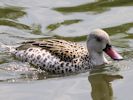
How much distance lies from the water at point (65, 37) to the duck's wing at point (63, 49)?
0.44 m

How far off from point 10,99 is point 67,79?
5.07 feet

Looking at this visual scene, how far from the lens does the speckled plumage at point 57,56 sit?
12836 millimetres

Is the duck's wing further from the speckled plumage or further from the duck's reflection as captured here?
the duck's reflection

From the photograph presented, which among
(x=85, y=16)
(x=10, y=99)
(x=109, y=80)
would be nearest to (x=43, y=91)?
(x=10, y=99)

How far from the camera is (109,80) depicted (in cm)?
1249

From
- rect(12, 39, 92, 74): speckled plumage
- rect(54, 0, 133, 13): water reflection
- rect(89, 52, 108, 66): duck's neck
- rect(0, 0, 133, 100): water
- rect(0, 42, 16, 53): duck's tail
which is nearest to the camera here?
rect(0, 0, 133, 100): water

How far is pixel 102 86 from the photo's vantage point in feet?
40.1

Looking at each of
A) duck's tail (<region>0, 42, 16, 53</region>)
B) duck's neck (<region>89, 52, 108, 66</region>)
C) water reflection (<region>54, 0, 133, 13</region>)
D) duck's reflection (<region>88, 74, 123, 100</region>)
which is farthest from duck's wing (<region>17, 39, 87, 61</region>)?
water reflection (<region>54, 0, 133, 13</region>)

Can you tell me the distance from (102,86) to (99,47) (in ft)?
3.77

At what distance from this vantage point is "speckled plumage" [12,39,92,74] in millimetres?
12836

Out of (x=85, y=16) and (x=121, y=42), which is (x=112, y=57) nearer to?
(x=121, y=42)

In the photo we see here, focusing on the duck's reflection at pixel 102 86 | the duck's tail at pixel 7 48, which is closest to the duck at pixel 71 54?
the duck's reflection at pixel 102 86

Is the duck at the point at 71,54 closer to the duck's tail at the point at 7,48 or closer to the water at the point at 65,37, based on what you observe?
the water at the point at 65,37

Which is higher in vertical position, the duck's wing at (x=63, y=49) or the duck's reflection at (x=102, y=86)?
the duck's wing at (x=63, y=49)
